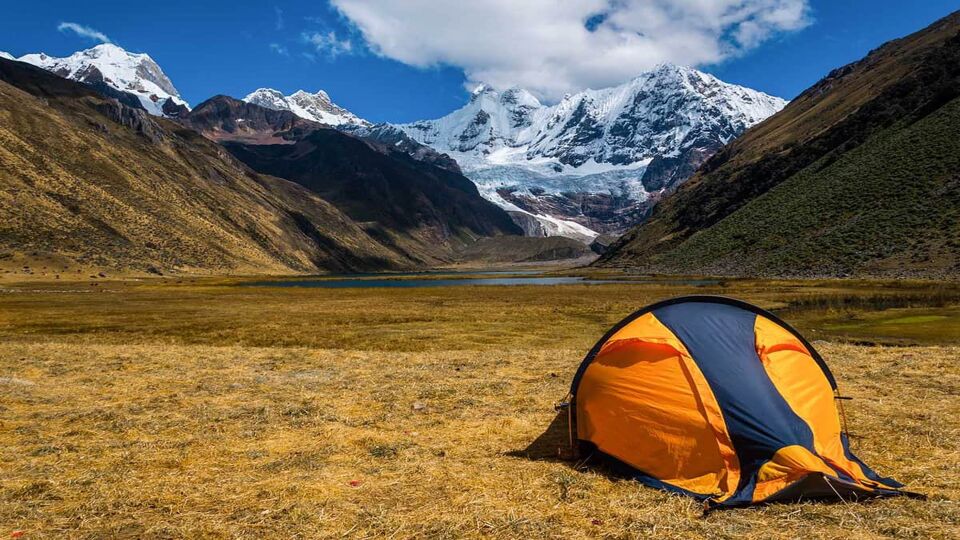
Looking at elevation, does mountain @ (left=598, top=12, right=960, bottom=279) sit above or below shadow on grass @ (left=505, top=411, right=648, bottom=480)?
above

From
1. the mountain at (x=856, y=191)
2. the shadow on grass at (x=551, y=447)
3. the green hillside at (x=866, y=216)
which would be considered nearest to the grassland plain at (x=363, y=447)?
the shadow on grass at (x=551, y=447)

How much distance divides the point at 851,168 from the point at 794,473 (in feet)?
474

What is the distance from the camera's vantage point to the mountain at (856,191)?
315 feet

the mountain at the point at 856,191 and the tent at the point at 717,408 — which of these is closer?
the tent at the point at 717,408

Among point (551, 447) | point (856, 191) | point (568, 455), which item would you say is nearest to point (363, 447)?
point (551, 447)

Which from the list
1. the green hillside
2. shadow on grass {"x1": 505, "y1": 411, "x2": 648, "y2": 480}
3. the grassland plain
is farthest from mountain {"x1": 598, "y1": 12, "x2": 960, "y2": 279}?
shadow on grass {"x1": 505, "y1": 411, "x2": 648, "y2": 480}

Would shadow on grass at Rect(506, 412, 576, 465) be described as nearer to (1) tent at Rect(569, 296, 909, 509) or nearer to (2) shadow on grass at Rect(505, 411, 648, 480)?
(2) shadow on grass at Rect(505, 411, 648, 480)

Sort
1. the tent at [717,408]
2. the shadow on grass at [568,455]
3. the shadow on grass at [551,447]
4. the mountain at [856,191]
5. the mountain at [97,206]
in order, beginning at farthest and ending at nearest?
1. the mountain at [97,206]
2. the mountain at [856,191]
3. the shadow on grass at [551,447]
4. the shadow on grass at [568,455]
5. the tent at [717,408]

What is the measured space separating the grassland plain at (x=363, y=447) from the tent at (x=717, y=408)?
56cm

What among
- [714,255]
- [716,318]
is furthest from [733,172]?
[716,318]

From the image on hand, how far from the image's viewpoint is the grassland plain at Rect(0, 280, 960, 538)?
8.31 metres

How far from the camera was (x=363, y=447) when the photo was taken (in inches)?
489

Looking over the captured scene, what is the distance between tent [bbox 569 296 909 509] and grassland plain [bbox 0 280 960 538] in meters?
0.56

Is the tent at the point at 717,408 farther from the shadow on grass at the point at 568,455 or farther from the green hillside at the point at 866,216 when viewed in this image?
the green hillside at the point at 866,216
